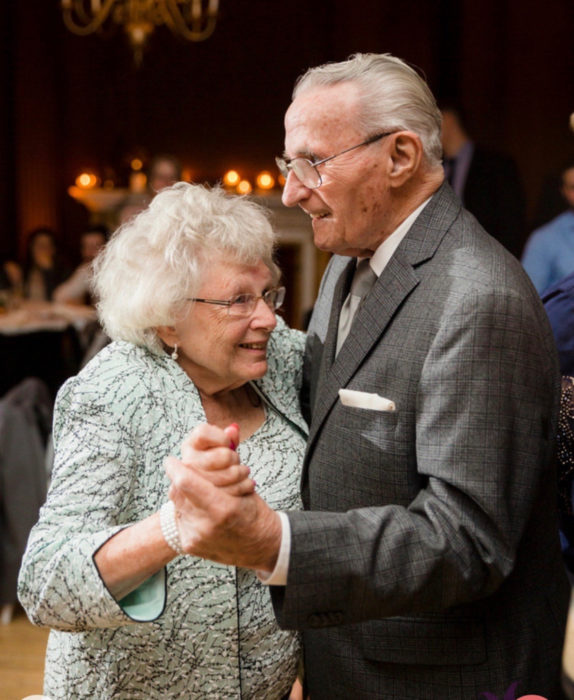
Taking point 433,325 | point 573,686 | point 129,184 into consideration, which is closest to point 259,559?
point 433,325

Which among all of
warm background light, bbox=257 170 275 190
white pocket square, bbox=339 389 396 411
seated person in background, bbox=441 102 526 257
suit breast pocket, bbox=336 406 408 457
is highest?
white pocket square, bbox=339 389 396 411

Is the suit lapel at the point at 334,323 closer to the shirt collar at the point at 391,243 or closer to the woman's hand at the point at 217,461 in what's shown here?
the shirt collar at the point at 391,243

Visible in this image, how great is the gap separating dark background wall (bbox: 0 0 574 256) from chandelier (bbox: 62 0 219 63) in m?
0.26

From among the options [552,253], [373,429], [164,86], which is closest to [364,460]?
[373,429]

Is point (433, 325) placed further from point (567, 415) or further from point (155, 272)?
point (155, 272)

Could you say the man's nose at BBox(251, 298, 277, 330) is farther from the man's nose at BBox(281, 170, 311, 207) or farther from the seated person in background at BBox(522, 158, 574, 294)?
the seated person in background at BBox(522, 158, 574, 294)

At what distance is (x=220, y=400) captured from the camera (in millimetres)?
1856

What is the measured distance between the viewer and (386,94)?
1.57 metres

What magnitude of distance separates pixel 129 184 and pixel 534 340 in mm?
8591

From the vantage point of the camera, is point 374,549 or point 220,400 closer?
point 374,549

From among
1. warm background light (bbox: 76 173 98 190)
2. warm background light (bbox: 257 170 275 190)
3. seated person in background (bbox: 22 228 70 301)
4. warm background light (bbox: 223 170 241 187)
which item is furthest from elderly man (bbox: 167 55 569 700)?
warm background light (bbox: 76 173 98 190)

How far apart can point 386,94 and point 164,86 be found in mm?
8504

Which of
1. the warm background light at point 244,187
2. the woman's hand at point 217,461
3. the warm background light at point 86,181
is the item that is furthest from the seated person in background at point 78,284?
the woman's hand at point 217,461

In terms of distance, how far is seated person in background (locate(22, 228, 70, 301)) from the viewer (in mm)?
7867
